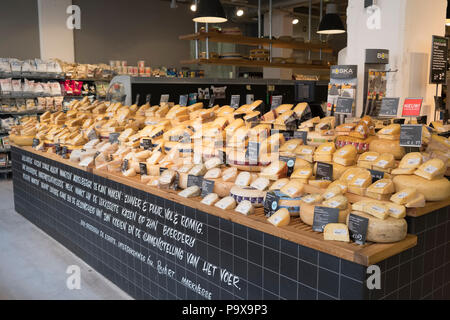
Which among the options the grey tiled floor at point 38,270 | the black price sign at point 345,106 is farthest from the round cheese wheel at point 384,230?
the grey tiled floor at point 38,270

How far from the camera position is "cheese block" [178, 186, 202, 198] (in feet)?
8.01

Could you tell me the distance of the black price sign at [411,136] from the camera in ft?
7.09

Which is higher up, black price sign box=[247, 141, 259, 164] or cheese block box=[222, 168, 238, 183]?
black price sign box=[247, 141, 259, 164]

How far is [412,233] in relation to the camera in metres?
1.89

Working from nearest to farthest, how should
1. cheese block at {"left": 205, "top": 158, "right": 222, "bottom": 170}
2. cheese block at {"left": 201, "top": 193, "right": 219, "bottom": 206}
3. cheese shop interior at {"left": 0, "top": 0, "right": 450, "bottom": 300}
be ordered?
cheese shop interior at {"left": 0, "top": 0, "right": 450, "bottom": 300}
cheese block at {"left": 201, "top": 193, "right": 219, "bottom": 206}
cheese block at {"left": 205, "top": 158, "right": 222, "bottom": 170}

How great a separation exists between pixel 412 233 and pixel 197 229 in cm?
113

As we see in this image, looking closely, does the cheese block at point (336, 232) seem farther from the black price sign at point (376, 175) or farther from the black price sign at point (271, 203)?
the black price sign at point (376, 175)

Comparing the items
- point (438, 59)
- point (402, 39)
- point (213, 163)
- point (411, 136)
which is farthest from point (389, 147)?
point (438, 59)

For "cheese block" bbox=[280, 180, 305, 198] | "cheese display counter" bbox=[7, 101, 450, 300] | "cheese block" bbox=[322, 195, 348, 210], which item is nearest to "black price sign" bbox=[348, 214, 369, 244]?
"cheese display counter" bbox=[7, 101, 450, 300]

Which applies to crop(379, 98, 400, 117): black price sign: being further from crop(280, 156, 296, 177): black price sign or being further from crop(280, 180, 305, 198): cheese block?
crop(280, 180, 305, 198): cheese block

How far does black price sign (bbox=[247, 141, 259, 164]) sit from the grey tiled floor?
145 centimetres

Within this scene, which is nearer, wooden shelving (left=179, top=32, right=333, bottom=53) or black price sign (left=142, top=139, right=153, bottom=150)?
black price sign (left=142, top=139, right=153, bottom=150)

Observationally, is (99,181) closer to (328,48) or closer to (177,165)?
(177,165)
